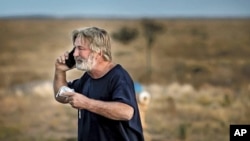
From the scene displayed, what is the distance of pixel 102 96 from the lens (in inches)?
142

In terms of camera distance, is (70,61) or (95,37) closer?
(95,37)

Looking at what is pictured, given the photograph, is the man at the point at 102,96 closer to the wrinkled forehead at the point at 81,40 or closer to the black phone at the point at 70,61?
the wrinkled forehead at the point at 81,40

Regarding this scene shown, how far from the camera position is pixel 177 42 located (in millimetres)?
13648

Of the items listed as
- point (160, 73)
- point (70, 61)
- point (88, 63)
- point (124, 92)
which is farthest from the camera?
point (160, 73)

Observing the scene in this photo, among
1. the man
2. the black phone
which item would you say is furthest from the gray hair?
the black phone

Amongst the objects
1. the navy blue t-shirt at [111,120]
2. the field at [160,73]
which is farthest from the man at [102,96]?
the field at [160,73]

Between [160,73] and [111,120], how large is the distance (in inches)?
380

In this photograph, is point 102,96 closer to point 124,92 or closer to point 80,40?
point 124,92

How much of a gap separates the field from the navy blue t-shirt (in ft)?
26.9

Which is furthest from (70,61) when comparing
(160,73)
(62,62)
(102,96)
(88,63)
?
(160,73)

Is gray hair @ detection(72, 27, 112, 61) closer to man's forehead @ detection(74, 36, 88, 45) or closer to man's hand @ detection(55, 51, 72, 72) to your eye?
man's forehead @ detection(74, 36, 88, 45)

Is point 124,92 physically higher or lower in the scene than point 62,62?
lower

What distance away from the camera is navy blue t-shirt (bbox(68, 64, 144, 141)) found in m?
3.57

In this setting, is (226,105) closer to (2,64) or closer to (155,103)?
(155,103)
